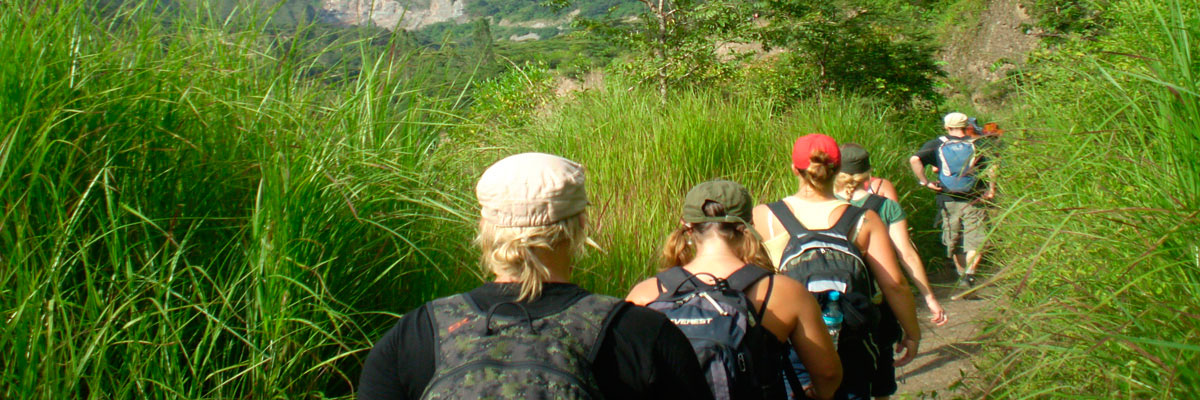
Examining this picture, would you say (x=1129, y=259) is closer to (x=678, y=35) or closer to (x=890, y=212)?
(x=890, y=212)

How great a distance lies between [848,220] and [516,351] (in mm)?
2205

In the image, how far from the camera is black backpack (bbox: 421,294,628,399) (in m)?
1.87

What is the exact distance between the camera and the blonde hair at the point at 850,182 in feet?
17.2

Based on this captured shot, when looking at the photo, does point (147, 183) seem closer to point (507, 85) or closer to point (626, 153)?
point (626, 153)

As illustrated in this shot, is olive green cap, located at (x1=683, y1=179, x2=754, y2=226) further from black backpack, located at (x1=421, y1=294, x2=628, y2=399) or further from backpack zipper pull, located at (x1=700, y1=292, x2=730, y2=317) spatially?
black backpack, located at (x1=421, y1=294, x2=628, y2=399)

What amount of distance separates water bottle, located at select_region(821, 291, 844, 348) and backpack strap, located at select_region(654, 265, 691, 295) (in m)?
0.70

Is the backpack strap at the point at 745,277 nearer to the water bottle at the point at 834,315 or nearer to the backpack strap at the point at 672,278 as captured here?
the backpack strap at the point at 672,278

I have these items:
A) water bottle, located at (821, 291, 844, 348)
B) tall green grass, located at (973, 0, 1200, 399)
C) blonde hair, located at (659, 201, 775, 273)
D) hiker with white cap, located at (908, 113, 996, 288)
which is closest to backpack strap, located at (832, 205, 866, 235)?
water bottle, located at (821, 291, 844, 348)

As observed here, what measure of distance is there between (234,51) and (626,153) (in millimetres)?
3511

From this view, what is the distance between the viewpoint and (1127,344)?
252cm

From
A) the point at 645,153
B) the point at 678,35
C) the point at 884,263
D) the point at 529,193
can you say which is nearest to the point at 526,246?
the point at 529,193

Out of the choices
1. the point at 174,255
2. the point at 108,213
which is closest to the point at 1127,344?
the point at 174,255

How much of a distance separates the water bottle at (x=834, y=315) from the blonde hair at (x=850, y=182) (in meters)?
1.89

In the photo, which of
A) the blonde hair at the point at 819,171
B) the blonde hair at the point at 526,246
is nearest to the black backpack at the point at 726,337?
the blonde hair at the point at 526,246
